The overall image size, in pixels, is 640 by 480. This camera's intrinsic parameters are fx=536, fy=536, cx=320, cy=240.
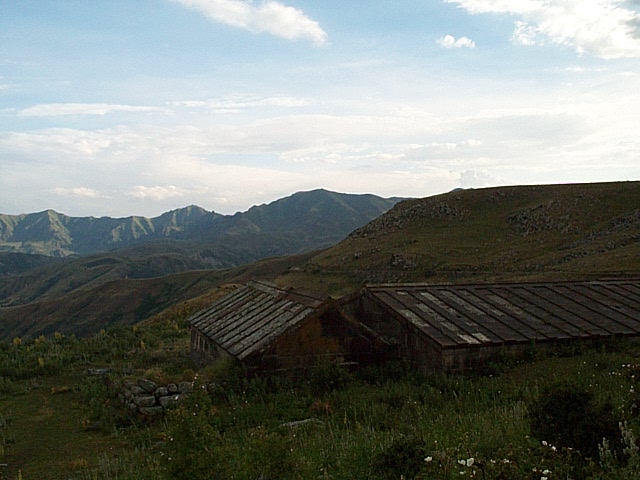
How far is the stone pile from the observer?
493 inches

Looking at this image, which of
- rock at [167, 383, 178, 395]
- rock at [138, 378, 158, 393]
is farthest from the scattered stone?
rock at [138, 378, 158, 393]

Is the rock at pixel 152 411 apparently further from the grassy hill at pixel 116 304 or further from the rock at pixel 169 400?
the grassy hill at pixel 116 304

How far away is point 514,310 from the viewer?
15.7 meters

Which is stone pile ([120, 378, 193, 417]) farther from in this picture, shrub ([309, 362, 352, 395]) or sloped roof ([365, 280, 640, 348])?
sloped roof ([365, 280, 640, 348])

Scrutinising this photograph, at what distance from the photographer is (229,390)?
1251 cm

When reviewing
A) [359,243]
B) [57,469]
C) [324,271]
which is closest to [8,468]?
[57,469]

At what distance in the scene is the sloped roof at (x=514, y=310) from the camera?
45.2 ft

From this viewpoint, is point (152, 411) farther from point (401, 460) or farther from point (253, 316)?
point (401, 460)

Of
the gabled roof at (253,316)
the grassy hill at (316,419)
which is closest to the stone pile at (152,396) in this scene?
the grassy hill at (316,419)

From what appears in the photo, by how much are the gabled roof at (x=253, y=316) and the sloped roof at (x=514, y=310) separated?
247cm

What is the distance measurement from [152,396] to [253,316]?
4.37 m

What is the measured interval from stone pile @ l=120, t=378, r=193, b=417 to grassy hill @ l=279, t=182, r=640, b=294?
28.1 meters

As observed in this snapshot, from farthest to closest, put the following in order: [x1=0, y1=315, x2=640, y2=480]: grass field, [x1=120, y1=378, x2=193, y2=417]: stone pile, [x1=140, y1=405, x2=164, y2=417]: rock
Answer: [x1=120, y1=378, x2=193, y2=417]: stone pile → [x1=140, y1=405, x2=164, y2=417]: rock → [x1=0, y1=315, x2=640, y2=480]: grass field

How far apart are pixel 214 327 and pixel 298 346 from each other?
4.89 m
